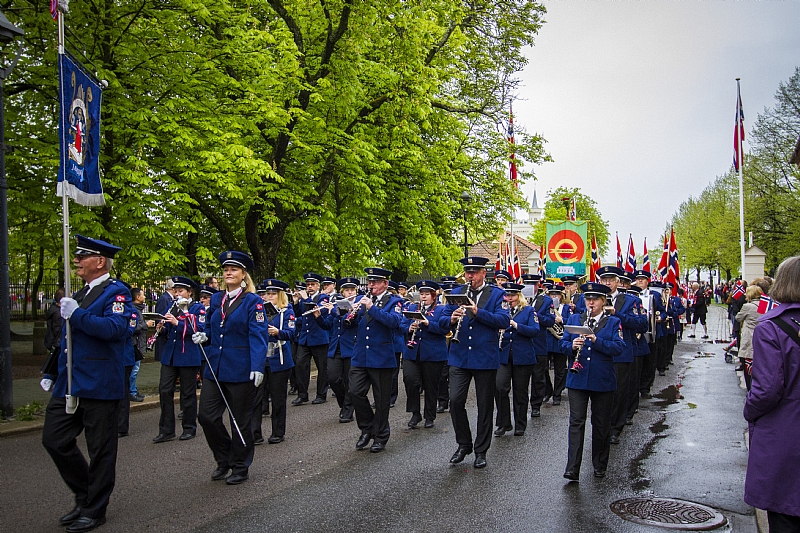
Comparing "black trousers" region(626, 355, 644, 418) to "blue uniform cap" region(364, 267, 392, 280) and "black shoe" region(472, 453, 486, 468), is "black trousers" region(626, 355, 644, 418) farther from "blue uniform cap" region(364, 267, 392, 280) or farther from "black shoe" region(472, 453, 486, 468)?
"blue uniform cap" region(364, 267, 392, 280)

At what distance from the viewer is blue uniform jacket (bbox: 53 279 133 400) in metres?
5.91

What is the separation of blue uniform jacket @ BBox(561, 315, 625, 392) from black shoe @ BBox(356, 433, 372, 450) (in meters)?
2.82

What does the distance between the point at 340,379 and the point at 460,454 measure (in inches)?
133

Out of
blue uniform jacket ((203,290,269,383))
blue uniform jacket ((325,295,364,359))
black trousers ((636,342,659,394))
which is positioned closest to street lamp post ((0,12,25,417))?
blue uniform jacket ((325,295,364,359))

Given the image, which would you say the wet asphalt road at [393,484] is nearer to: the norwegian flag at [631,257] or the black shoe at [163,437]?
the black shoe at [163,437]

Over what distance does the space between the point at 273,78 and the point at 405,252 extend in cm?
903

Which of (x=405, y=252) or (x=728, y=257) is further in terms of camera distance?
(x=728, y=257)

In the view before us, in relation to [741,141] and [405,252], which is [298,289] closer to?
[405,252]

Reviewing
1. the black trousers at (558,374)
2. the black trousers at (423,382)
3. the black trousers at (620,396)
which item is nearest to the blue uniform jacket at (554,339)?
the black trousers at (558,374)

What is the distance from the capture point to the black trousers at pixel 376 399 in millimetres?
8852

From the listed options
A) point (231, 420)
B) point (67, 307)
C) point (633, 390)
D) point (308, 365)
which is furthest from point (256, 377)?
point (633, 390)

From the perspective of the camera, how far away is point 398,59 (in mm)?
20094

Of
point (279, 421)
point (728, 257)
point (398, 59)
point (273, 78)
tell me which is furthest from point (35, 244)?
point (728, 257)

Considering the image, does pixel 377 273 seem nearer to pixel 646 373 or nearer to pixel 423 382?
pixel 423 382
